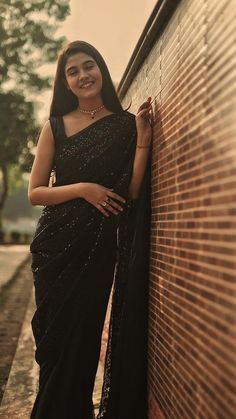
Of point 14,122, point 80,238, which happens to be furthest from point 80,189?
point 14,122

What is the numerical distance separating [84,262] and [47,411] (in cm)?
91

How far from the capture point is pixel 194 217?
2111 mm

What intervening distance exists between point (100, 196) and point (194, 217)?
0.88 metres

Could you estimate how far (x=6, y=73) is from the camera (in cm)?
2739

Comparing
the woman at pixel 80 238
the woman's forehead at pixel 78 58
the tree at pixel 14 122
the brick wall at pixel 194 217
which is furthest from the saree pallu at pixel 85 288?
Result: the tree at pixel 14 122

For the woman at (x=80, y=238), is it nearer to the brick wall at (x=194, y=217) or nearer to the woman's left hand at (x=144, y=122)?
the woman's left hand at (x=144, y=122)

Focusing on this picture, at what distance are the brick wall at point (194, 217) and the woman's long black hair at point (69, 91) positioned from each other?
1.01ft

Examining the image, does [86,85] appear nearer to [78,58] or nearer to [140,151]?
[78,58]

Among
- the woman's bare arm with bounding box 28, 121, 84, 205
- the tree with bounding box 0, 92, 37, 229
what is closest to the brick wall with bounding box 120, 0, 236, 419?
the woman's bare arm with bounding box 28, 121, 84, 205

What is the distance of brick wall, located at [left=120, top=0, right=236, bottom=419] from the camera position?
1.68 meters

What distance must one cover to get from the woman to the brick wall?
21cm

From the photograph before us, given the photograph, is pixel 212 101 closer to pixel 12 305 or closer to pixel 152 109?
pixel 152 109

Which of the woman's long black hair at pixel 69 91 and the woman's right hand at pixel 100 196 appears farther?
the woman's long black hair at pixel 69 91

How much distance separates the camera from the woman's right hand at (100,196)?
9.38 ft
